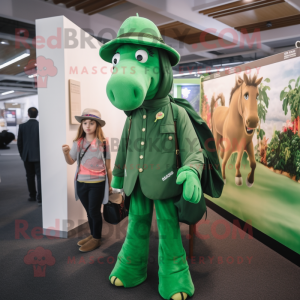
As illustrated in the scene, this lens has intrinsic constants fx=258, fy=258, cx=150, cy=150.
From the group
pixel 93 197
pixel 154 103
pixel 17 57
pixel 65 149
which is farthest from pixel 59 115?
pixel 17 57

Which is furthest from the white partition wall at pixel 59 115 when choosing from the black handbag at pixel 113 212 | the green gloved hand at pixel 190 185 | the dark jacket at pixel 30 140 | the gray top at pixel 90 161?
the green gloved hand at pixel 190 185

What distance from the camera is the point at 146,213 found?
1.89 metres

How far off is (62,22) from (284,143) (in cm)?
241

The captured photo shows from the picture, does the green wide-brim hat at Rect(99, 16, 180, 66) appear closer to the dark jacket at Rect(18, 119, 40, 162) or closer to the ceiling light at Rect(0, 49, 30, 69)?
the dark jacket at Rect(18, 119, 40, 162)

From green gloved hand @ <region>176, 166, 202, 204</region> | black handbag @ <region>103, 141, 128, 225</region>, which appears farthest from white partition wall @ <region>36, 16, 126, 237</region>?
green gloved hand @ <region>176, 166, 202, 204</region>

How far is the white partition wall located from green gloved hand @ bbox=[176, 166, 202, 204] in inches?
61.2

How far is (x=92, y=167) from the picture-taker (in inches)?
97.0

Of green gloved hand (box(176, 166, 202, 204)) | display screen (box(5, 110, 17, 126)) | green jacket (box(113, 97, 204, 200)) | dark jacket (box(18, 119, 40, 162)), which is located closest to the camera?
green gloved hand (box(176, 166, 202, 204))

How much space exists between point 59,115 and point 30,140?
5.01 ft

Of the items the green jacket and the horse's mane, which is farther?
the horse's mane

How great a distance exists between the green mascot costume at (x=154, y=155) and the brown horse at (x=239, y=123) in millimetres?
1199

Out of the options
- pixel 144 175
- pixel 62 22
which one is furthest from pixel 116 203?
pixel 62 22

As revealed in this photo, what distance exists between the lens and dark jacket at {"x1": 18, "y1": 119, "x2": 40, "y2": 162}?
3867 mm

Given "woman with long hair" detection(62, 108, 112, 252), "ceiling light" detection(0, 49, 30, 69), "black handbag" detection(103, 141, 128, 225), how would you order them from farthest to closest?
"ceiling light" detection(0, 49, 30, 69), "woman with long hair" detection(62, 108, 112, 252), "black handbag" detection(103, 141, 128, 225)
